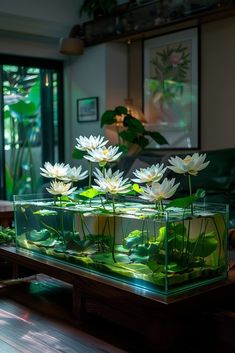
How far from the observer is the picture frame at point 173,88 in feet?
16.8

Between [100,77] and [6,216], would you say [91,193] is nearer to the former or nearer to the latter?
[6,216]

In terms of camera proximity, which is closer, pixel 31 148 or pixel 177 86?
pixel 177 86

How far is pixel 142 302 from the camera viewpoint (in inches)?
63.4

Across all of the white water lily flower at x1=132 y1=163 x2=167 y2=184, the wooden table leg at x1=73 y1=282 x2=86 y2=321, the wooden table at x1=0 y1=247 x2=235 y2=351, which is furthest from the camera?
the wooden table leg at x1=73 y1=282 x2=86 y2=321

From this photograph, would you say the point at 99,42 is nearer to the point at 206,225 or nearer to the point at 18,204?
the point at 18,204

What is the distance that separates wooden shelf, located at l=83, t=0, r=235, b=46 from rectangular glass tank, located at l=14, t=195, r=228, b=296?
123 inches

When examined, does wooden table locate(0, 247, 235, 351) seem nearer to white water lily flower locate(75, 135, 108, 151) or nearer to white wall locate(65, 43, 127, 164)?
white water lily flower locate(75, 135, 108, 151)

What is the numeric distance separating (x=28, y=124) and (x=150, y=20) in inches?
82.1

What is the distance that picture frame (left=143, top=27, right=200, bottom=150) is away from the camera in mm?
5109

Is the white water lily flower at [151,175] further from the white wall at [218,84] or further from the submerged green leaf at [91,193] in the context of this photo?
the white wall at [218,84]

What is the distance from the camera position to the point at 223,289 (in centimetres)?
174

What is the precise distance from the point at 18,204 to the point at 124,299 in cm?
90

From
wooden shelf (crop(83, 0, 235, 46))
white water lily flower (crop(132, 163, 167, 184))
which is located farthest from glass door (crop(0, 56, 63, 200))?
white water lily flower (crop(132, 163, 167, 184))

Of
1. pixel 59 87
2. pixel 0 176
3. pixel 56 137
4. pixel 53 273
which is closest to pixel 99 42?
pixel 59 87
